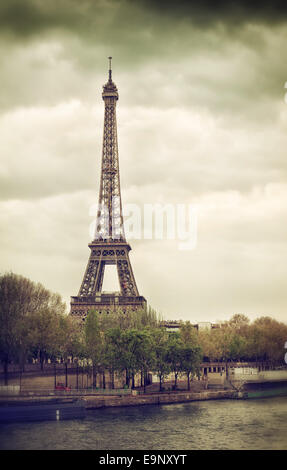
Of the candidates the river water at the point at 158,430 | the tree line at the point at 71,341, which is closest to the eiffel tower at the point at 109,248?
the tree line at the point at 71,341

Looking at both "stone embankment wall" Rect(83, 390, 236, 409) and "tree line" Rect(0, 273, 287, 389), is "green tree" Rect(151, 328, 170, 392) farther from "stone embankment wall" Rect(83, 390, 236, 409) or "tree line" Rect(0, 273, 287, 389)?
"stone embankment wall" Rect(83, 390, 236, 409)

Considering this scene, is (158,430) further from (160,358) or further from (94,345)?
(94,345)

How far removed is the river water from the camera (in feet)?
159

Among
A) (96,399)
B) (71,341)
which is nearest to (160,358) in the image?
(71,341)

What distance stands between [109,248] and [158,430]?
61450 mm

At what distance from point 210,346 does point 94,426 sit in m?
58.6

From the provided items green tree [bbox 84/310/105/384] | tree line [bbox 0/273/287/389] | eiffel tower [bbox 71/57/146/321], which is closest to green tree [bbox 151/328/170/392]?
tree line [bbox 0/273/287/389]

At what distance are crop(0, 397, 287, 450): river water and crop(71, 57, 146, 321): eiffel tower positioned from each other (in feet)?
134

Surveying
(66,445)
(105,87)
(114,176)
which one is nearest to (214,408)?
(66,445)

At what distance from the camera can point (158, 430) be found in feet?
177

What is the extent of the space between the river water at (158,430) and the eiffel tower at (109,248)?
4079 cm

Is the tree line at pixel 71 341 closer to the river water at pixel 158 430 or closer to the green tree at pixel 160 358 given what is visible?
the green tree at pixel 160 358

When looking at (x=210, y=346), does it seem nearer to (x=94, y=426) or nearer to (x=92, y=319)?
(x=92, y=319)

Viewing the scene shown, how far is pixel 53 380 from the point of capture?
79.1 metres
